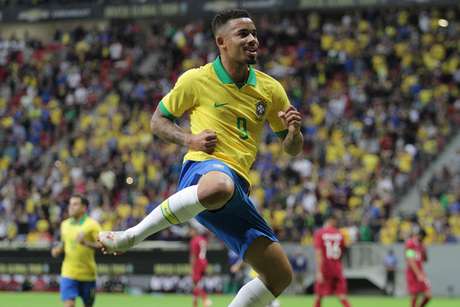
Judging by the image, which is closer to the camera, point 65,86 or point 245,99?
point 245,99

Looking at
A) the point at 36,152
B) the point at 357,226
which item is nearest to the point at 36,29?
the point at 36,152

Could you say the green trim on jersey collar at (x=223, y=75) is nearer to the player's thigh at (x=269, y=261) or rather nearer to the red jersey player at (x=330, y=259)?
the player's thigh at (x=269, y=261)

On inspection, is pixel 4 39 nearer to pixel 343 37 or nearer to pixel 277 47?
pixel 277 47

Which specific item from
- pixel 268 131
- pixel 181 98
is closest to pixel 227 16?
pixel 181 98

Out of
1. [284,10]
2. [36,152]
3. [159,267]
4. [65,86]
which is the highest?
[284,10]

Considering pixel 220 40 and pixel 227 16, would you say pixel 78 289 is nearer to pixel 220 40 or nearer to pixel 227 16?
pixel 220 40

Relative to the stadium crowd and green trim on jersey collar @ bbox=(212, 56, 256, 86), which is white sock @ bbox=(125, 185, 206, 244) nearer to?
green trim on jersey collar @ bbox=(212, 56, 256, 86)

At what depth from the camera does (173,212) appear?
23.8ft

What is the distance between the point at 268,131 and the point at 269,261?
22646mm

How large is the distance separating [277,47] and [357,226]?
989 cm

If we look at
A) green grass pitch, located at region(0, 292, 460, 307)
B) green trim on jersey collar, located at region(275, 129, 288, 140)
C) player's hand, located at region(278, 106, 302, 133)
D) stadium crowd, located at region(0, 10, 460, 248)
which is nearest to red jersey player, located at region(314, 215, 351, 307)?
green grass pitch, located at region(0, 292, 460, 307)

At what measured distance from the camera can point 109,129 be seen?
33781mm

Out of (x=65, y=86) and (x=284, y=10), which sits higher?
(x=284, y=10)

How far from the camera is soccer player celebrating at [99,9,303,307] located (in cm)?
734
